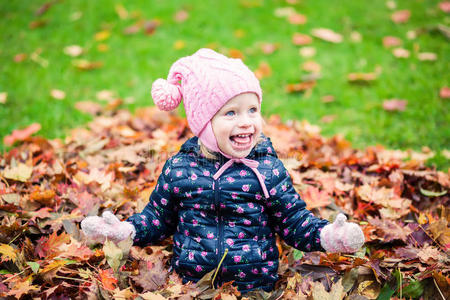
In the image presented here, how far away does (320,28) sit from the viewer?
562 centimetres

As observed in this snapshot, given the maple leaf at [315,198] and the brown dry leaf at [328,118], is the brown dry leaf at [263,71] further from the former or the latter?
the maple leaf at [315,198]

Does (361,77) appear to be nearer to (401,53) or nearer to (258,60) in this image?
(401,53)

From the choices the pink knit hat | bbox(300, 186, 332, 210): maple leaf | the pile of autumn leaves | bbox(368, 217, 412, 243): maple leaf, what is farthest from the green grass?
the pink knit hat

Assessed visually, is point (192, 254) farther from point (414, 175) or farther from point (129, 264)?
point (414, 175)

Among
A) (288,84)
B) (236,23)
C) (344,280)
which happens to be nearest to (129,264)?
(344,280)

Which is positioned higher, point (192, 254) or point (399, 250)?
point (192, 254)

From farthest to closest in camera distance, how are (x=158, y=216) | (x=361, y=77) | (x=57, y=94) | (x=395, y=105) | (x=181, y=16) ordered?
(x=181, y=16), (x=361, y=77), (x=57, y=94), (x=395, y=105), (x=158, y=216)

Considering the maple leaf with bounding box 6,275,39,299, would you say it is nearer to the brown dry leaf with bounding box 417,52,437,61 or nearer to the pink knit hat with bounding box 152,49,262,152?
the pink knit hat with bounding box 152,49,262,152

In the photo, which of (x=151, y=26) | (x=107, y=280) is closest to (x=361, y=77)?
(x=151, y=26)

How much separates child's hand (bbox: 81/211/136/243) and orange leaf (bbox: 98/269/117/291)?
0.49ft

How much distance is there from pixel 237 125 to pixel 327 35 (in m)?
4.06

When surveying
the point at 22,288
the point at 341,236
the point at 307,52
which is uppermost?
Result: the point at 341,236

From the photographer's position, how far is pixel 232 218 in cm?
193

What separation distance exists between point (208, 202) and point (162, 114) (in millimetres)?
2152
